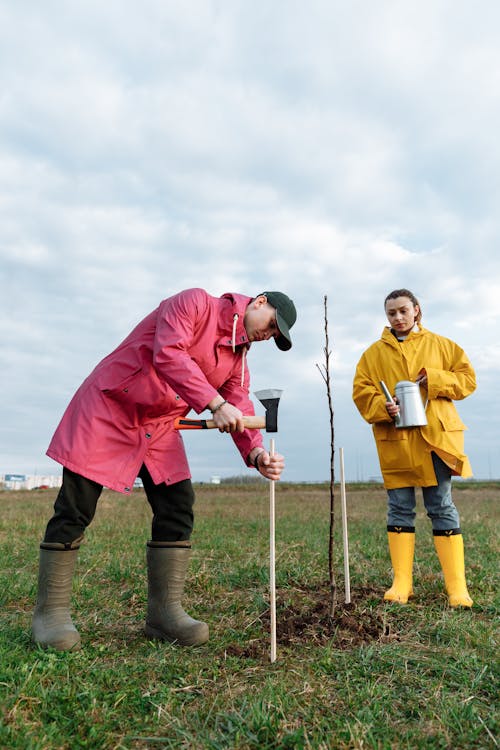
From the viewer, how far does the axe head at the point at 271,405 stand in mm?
3547

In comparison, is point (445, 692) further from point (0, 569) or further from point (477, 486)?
point (477, 486)

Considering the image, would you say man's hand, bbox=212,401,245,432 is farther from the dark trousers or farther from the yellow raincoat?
the yellow raincoat

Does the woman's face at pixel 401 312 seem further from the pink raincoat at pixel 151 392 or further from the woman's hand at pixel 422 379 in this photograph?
the pink raincoat at pixel 151 392

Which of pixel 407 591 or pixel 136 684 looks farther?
pixel 407 591

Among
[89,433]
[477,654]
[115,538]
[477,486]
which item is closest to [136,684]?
[89,433]

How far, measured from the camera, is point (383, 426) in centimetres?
503

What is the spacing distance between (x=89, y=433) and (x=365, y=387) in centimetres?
248

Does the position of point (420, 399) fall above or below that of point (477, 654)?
above

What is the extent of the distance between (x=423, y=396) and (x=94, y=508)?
2748mm

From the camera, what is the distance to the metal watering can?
15.6 ft

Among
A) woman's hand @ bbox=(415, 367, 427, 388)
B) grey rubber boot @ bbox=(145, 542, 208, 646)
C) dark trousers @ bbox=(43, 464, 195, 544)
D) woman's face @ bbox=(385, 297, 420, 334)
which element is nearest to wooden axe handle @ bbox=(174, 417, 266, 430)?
dark trousers @ bbox=(43, 464, 195, 544)

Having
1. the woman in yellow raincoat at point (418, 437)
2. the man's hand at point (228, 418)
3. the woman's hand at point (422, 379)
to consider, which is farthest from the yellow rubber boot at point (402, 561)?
the man's hand at point (228, 418)

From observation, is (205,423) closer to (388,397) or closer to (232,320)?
(232,320)

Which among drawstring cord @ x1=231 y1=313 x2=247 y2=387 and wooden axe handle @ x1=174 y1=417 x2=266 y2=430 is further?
drawstring cord @ x1=231 y1=313 x2=247 y2=387
